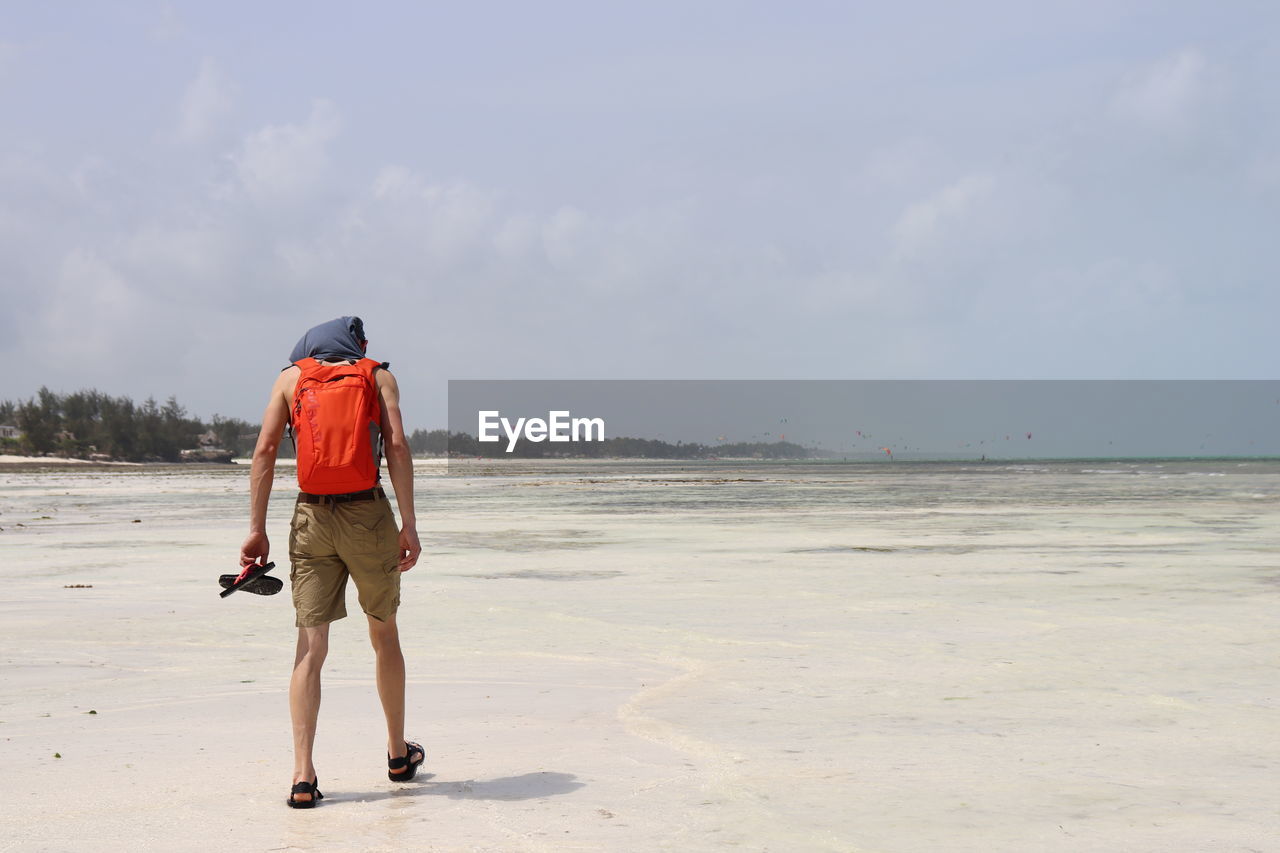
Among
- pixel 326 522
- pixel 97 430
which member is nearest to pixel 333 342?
pixel 326 522

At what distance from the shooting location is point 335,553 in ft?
15.1

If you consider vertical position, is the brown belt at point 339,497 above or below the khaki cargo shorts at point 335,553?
above

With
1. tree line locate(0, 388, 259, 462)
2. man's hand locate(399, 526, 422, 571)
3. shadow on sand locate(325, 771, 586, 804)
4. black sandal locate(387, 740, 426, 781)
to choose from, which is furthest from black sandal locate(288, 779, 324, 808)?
tree line locate(0, 388, 259, 462)

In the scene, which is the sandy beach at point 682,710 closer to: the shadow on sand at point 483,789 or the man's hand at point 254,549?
the shadow on sand at point 483,789

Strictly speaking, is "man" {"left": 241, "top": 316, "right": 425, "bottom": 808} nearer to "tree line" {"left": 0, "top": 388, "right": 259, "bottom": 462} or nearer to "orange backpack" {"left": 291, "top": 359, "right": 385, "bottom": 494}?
"orange backpack" {"left": 291, "top": 359, "right": 385, "bottom": 494}

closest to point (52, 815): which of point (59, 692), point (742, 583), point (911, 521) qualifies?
point (59, 692)

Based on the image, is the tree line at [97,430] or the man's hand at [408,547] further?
the tree line at [97,430]

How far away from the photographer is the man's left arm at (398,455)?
15.1 ft

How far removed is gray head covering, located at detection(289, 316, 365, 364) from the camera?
4.73m

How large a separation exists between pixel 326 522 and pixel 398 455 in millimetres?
391

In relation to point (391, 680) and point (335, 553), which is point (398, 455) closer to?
point (335, 553)

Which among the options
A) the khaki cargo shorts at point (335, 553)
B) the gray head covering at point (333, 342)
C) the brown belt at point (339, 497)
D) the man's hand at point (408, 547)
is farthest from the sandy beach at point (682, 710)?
the gray head covering at point (333, 342)

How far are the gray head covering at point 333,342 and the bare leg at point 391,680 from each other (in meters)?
1.13

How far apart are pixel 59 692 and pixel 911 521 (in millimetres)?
18973
